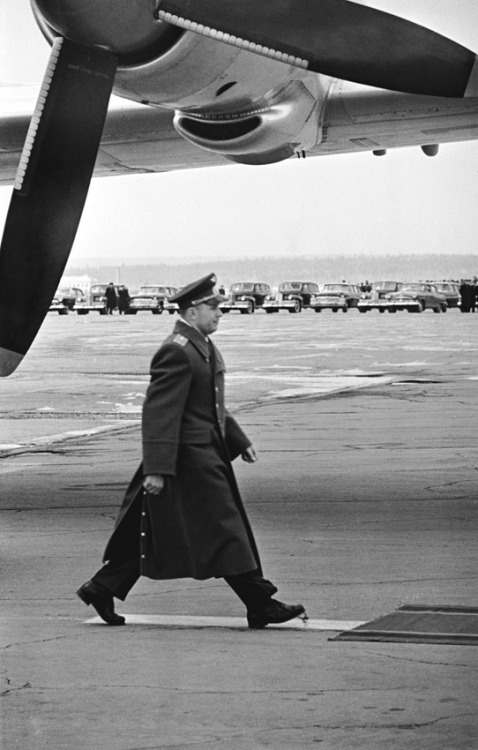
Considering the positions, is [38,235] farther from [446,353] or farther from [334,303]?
[334,303]

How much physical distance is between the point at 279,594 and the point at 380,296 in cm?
6660

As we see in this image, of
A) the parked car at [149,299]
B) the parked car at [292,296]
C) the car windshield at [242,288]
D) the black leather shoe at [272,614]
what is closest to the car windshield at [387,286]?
the parked car at [292,296]

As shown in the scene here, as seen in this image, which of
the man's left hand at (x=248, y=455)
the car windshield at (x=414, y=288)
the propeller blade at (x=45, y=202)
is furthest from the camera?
the car windshield at (x=414, y=288)

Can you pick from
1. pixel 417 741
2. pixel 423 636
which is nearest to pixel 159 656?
pixel 423 636

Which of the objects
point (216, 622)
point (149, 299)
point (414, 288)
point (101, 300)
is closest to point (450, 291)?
point (414, 288)

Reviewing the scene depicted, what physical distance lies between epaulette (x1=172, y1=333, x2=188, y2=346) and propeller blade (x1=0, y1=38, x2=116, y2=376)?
5.73 feet

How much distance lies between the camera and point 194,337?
241 inches

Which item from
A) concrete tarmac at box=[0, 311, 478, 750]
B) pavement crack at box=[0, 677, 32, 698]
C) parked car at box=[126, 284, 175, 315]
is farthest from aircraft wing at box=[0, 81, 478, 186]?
parked car at box=[126, 284, 175, 315]

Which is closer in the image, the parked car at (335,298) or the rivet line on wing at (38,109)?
the rivet line on wing at (38,109)

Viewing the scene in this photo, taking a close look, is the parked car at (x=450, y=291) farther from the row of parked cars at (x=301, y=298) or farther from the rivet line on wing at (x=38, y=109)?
the rivet line on wing at (x=38, y=109)

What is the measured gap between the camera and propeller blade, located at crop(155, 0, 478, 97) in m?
6.34

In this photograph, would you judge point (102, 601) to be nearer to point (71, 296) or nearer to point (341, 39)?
point (341, 39)

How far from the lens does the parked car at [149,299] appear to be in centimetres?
7332

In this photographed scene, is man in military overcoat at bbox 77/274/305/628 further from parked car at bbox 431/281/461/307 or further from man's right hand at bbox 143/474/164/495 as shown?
parked car at bbox 431/281/461/307
